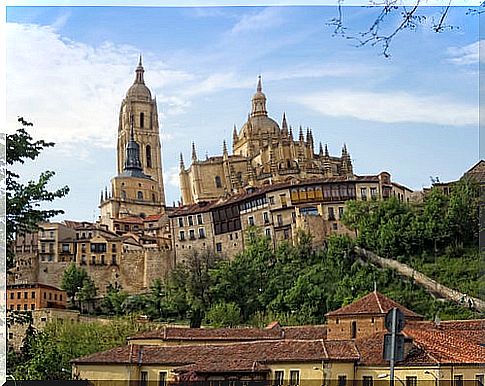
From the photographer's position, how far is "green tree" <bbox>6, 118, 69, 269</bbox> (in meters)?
2.84

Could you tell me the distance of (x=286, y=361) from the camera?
5.49 metres

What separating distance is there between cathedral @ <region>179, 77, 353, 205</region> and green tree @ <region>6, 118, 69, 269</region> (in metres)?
12.6

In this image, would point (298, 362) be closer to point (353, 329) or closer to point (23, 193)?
point (353, 329)

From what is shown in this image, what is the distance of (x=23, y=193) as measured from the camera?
2998 mm

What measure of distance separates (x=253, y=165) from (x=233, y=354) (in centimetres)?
1153

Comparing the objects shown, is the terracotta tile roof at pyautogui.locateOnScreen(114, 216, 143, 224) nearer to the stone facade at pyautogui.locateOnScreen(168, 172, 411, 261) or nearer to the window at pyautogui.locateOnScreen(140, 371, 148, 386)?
the stone facade at pyautogui.locateOnScreen(168, 172, 411, 261)

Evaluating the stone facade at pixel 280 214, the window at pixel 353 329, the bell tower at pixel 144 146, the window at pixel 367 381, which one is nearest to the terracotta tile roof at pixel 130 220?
the bell tower at pixel 144 146

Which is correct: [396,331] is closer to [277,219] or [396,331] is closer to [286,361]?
[286,361]

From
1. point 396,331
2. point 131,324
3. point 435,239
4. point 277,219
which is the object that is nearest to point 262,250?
point 277,219

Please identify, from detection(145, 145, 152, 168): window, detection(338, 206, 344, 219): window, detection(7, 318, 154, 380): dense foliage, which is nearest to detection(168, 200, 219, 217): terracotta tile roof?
detection(338, 206, 344, 219): window

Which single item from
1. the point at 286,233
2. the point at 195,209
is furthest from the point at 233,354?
the point at 195,209

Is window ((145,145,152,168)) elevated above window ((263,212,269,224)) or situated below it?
above

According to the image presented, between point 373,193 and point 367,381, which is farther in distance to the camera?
point 373,193

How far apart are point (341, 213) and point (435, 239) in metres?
1.78
